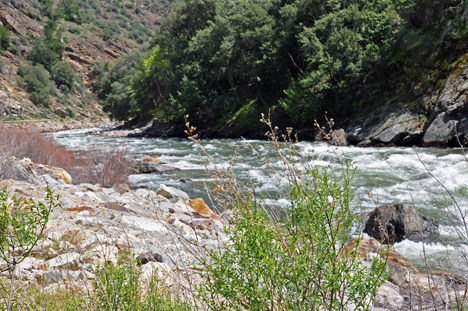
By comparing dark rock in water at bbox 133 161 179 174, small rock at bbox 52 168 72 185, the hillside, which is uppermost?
the hillside

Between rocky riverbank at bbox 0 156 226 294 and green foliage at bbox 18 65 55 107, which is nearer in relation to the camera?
rocky riverbank at bbox 0 156 226 294

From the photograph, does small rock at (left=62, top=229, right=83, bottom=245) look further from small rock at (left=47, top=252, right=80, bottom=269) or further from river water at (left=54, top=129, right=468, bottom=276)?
river water at (left=54, top=129, right=468, bottom=276)

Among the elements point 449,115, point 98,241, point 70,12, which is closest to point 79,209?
point 98,241

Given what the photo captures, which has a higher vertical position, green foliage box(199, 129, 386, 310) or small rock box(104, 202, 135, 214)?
green foliage box(199, 129, 386, 310)

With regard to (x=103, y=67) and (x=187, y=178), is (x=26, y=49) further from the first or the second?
(x=187, y=178)

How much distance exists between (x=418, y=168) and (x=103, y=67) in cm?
6430

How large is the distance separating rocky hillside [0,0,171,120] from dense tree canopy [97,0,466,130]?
1274 cm

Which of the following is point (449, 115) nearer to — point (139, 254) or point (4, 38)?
point (139, 254)

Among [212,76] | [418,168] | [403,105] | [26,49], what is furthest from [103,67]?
[418,168]

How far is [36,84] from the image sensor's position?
146 ft

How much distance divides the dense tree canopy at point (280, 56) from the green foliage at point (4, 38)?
2290 centimetres

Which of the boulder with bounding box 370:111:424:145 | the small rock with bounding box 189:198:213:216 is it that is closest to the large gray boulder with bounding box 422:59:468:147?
the boulder with bounding box 370:111:424:145

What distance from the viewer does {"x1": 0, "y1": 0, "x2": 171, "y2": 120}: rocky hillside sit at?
4381 cm

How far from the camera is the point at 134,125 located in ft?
136
